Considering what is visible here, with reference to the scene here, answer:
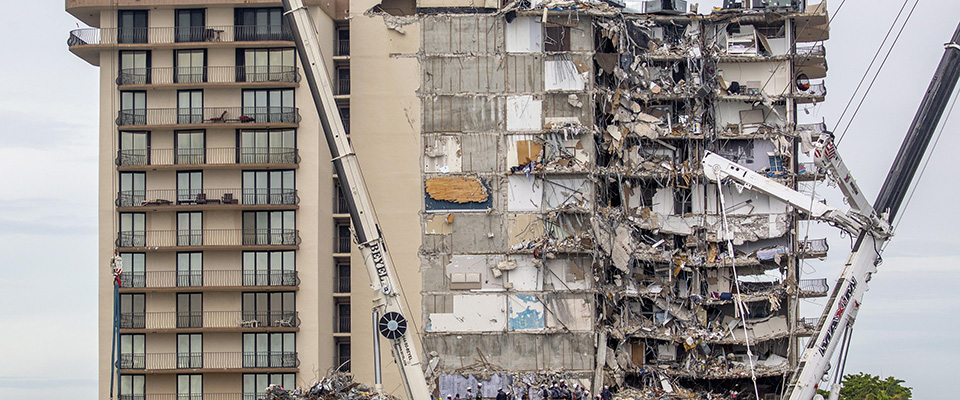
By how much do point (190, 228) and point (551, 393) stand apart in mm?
17528

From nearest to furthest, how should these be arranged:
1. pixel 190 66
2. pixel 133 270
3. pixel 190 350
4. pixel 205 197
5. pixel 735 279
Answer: pixel 190 350, pixel 133 270, pixel 205 197, pixel 735 279, pixel 190 66

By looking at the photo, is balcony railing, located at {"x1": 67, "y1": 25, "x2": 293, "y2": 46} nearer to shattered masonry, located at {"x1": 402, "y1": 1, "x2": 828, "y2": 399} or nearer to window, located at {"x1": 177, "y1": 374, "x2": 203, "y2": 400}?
shattered masonry, located at {"x1": 402, "y1": 1, "x2": 828, "y2": 399}

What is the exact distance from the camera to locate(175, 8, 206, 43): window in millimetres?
60812

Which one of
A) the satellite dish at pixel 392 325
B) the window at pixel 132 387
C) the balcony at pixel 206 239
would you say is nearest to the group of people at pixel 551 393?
the satellite dish at pixel 392 325

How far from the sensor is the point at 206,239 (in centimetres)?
5984

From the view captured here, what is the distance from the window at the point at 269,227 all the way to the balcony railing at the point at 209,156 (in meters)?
2.35

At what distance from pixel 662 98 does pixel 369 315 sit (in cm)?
1644

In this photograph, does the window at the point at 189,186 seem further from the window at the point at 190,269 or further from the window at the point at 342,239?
the window at the point at 342,239

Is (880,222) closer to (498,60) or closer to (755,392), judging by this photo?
(755,392)

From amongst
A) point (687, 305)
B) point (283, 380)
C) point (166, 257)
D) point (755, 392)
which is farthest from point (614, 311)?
point (166, 257)

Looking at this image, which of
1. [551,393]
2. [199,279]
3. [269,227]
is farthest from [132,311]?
[551,393]

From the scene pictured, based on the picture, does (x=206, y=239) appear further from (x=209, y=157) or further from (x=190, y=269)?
(x=209, y=157)

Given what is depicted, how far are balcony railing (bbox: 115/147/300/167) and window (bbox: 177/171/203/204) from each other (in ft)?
1.92

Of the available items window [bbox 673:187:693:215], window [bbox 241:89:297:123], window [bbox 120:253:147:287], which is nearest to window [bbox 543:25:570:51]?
window [bbox 673:187:693:215]
